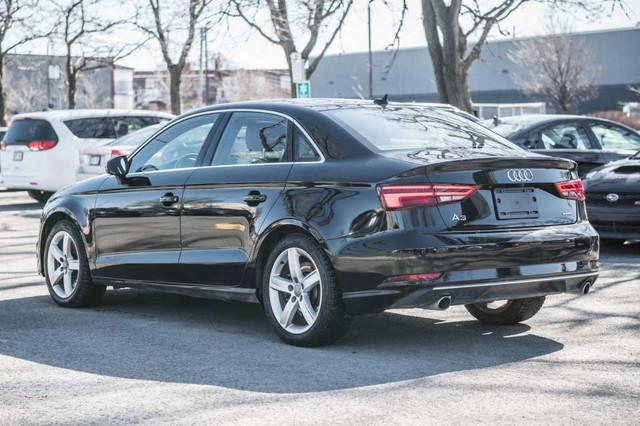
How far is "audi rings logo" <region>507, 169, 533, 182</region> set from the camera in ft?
21.0

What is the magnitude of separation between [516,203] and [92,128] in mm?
14601

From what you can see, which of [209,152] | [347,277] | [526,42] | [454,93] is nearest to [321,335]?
[347,277]

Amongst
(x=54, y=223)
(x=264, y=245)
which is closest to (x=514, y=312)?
(x=264, y=245)

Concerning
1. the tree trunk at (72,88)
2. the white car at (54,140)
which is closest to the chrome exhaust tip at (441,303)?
the white car at (54,140)

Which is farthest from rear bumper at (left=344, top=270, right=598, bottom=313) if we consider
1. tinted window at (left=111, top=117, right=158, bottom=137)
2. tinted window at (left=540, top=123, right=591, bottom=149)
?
tinted window at (left=111, top=117, right=158, bottom=137)

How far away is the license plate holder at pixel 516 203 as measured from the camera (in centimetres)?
636

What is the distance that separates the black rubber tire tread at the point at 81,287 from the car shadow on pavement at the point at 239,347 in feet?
0.28

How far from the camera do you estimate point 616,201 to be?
11844 millimetres

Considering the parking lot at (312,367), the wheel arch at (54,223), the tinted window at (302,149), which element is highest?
the tinted window at (302,149)

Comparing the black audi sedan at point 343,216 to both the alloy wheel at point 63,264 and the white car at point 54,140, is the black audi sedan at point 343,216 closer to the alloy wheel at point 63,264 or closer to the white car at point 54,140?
the alloy wheel at point 63,264

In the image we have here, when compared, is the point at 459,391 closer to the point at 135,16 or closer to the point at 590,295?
the point at 590,295

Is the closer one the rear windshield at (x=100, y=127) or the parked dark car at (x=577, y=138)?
the parked dark car at (x=577, y=138)

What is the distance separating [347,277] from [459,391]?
1.11 m

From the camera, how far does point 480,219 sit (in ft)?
20.6
